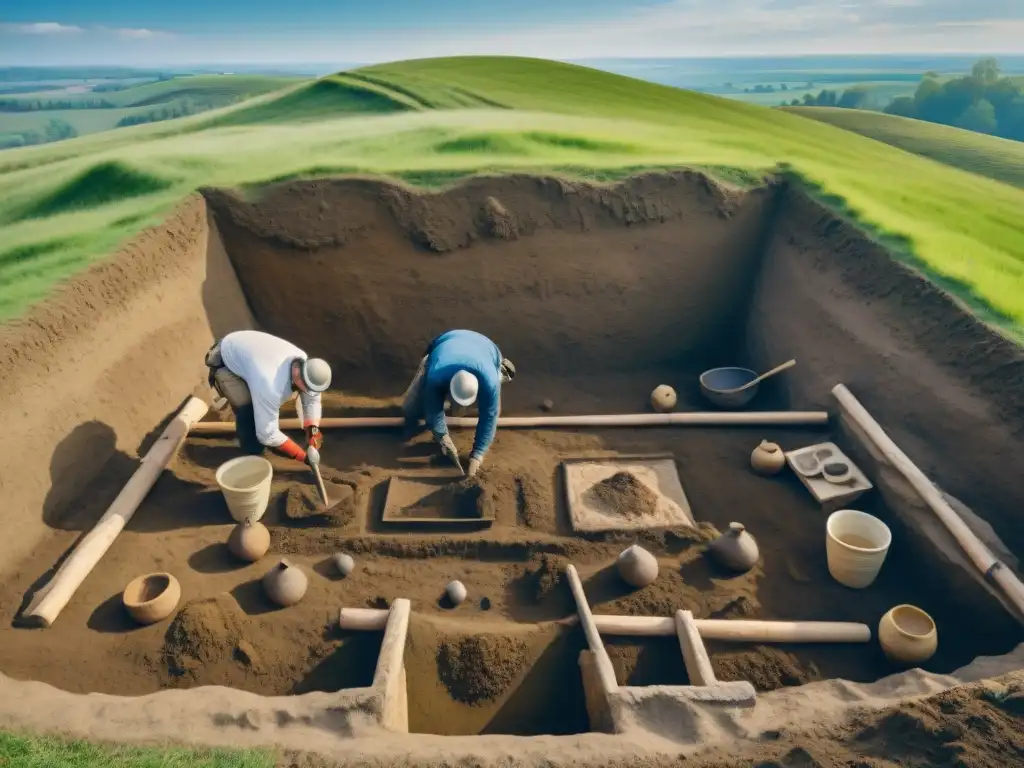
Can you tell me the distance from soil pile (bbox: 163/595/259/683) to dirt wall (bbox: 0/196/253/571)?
1.81m

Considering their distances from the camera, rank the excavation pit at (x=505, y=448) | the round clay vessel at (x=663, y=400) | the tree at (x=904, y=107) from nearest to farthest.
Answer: the excavation pit at (x=505, y=448) < the round clay vessel at (x=663, y=400) < the tree at (x=904, y=107)

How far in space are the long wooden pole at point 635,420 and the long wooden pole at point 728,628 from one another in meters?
2.72

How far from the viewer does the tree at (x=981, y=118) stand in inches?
1414

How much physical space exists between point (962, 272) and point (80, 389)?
Result: 936 cm

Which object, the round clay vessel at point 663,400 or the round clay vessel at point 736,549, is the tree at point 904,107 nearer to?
the round clay vessel at point 663,400

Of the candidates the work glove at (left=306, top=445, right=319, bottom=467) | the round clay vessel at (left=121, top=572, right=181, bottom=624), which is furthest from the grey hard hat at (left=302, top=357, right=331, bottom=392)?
the round clay vessel at (left=121, top=572, right=181, bottom=624)

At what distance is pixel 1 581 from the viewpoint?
17.3 ft

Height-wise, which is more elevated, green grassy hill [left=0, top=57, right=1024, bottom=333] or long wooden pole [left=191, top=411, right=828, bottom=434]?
green grassy hill [left=0, top=57, right=1024, bottom=333]

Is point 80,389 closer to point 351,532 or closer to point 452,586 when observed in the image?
point 351,532

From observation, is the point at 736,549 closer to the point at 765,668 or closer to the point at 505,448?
the point at 765,668

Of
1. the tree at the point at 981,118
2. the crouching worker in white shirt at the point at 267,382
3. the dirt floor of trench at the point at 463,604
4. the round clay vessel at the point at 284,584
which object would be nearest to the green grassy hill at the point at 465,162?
the crouching worker in white shirt at the point at 267,382

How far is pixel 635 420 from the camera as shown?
24.6 ft

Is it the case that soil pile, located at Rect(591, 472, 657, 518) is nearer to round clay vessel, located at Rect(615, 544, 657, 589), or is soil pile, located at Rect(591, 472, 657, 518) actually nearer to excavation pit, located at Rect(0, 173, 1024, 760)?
excavation pit, located at Rect(0, 173, 1024, 760)

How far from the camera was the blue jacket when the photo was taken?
633cm
